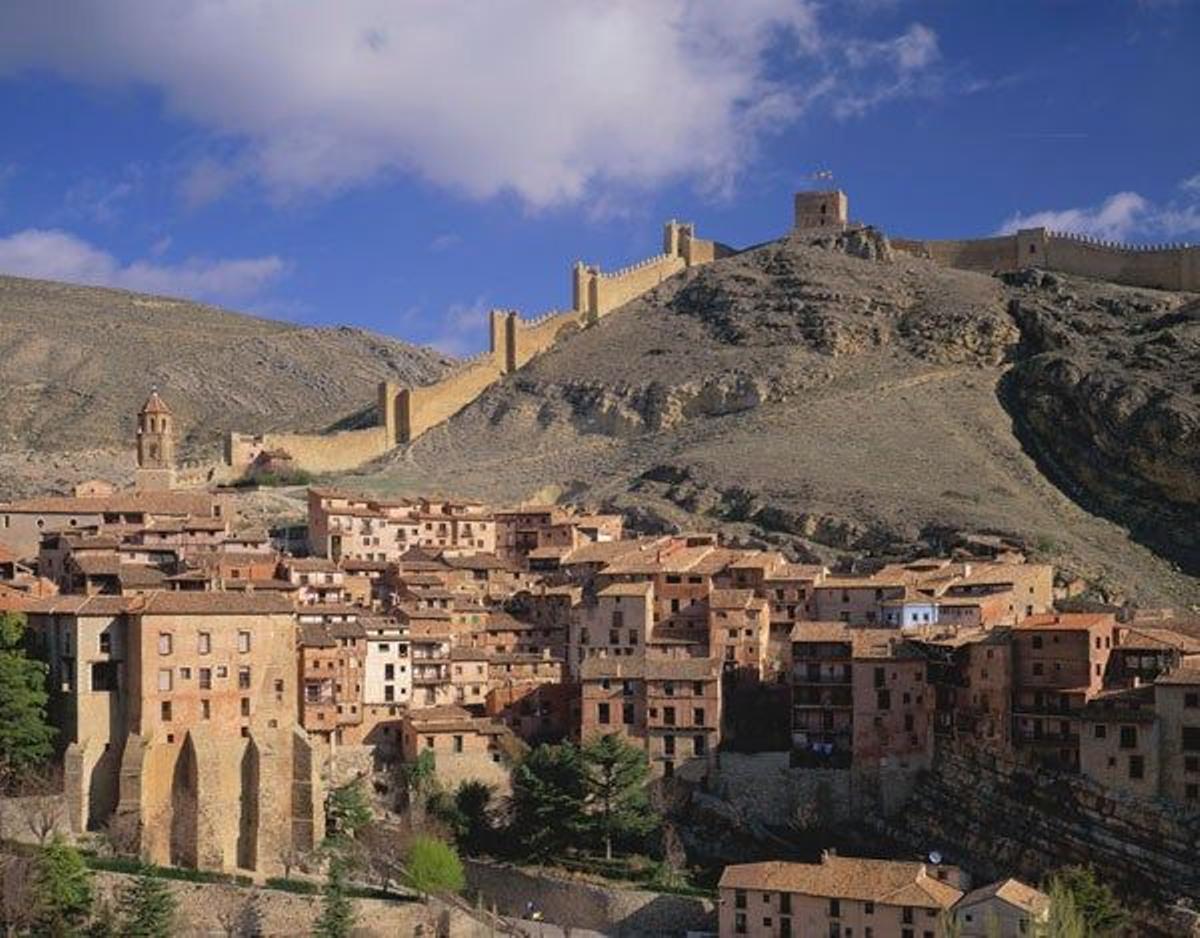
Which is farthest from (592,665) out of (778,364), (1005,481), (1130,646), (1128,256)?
(1128,256)

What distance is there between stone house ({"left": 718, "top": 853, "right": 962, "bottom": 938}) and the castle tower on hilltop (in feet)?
217

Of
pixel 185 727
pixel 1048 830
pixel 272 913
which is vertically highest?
pixel 185 727

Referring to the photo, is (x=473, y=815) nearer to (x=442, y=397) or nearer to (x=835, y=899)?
(x=835, y=899)

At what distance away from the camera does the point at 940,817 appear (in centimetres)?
4516

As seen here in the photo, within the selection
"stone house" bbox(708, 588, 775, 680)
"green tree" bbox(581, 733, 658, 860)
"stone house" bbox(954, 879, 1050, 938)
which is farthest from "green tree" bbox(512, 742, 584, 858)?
"stone house" bbox(954, 879, 1050, 938)

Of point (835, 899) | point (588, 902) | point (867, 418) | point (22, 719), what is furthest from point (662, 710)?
point (867, 418)

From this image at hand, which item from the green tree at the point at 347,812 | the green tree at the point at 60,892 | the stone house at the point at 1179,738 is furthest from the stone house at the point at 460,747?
the stone house at the point at 1179,738

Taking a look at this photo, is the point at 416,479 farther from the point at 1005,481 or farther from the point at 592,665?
the point at 592,665

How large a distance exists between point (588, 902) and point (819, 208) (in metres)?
66.2

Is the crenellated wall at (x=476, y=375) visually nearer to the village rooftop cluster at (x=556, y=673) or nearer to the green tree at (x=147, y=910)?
the village rooftop cluster at (x=556, y=673)

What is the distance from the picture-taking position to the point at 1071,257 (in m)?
95.7

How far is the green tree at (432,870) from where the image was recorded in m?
42.3

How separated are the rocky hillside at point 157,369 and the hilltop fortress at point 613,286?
1173 centimetres

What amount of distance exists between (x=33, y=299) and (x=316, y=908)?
111 metres
